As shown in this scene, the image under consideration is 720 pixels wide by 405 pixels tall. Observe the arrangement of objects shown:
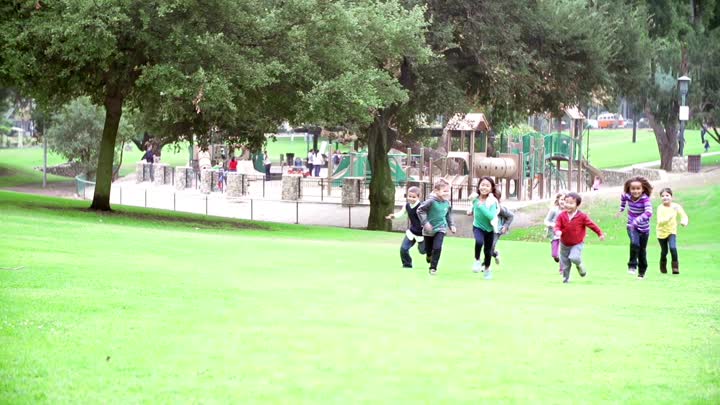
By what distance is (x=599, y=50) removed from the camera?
140 feet

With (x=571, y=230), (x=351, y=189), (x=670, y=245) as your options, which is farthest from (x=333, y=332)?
(x=351, y=189)

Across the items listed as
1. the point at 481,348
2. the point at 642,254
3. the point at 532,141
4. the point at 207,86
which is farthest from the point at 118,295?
the point at 532,141

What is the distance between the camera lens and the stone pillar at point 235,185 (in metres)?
54.6

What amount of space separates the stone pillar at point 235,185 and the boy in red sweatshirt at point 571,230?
124ft

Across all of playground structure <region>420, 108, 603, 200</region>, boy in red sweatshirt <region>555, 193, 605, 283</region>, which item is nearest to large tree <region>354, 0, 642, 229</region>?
playground structure <region>420, 108, 603, 200</region>

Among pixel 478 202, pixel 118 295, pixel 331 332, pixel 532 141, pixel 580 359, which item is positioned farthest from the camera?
pixel 532 141

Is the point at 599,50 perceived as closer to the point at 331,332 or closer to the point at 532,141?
the point at 532,141

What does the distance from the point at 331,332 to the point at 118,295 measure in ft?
10.4

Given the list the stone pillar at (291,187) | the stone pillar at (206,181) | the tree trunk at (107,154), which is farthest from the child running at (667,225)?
the stone pillar at (206,181)

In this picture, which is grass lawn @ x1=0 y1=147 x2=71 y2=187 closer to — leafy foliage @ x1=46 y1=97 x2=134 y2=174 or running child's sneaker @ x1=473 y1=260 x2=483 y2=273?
leafy foliage @ x1=46 y1=97 x2=134 y2=174

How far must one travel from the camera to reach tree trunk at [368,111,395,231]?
43.1 meters

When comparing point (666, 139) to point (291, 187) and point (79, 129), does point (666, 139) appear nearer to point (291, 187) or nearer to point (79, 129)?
point (291, 187)

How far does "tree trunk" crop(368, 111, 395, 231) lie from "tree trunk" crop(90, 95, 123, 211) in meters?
10.9

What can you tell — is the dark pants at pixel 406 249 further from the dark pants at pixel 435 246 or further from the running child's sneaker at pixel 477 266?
the running child's sneaker at pixel 477 266
